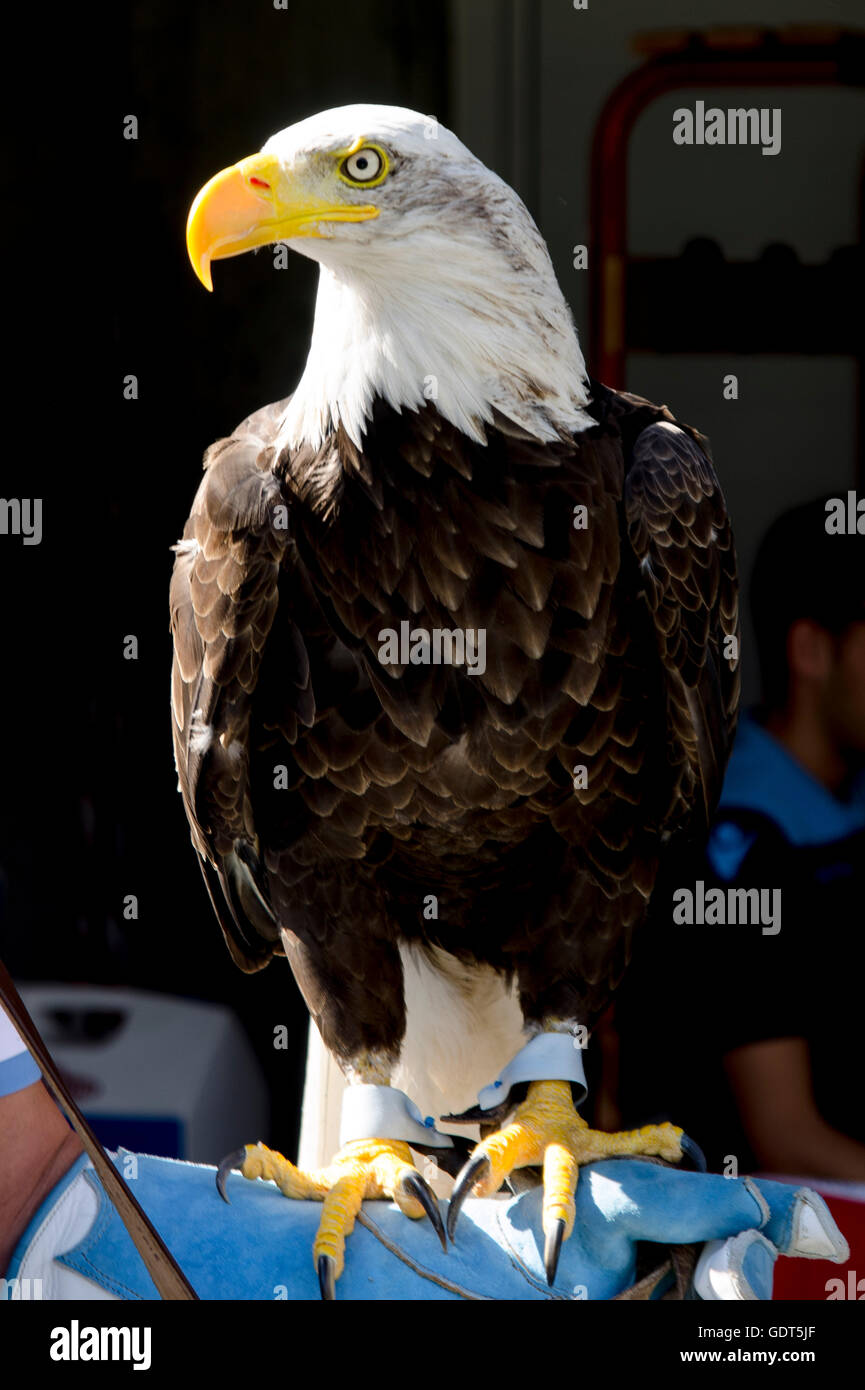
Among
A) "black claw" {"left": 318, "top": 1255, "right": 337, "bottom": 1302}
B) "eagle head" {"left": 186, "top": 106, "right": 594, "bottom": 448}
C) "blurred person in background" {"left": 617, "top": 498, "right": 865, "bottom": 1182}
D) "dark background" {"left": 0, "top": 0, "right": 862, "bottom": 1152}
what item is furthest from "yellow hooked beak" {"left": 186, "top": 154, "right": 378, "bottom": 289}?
"black claw" {"left": 318, "top": 1255, "right": 337, "bottom": 1302}

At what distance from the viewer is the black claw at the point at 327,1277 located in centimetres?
130

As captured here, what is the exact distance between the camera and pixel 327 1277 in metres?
1.31

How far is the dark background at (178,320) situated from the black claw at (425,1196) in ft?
2.71

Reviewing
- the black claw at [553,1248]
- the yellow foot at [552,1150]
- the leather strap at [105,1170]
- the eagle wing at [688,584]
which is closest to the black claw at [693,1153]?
the yellow foot at [552,1150]

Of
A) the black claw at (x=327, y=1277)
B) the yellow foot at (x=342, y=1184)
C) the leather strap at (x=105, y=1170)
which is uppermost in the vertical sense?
the leather strap at (x=105, y=1170)

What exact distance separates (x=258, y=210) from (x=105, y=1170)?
0.84 meters

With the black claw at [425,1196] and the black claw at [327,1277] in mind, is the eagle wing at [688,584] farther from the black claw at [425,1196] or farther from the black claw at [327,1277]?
the black claw at [327,1277]

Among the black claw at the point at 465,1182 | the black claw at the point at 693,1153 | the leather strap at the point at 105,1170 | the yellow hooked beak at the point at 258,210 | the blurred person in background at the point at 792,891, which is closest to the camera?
the leather strap at the point at 105,1170

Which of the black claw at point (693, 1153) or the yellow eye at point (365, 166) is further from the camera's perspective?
the black claw at point (693, 1153)

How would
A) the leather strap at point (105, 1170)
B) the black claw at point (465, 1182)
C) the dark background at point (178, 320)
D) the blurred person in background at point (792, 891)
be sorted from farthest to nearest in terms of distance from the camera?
the blurred person in background at point (792, 891), the dark background at point (178, 320), the black claw at point (465, 1182), the leather strap at point (105, 1170)

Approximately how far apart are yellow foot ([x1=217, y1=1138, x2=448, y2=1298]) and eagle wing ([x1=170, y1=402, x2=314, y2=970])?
33 centimetres

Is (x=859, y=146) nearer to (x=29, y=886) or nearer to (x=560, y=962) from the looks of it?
(x=560, y=962)

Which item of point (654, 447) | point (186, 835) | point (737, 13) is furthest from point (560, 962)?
point (737, 13)

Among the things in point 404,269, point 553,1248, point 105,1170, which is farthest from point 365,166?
point 553,1248
